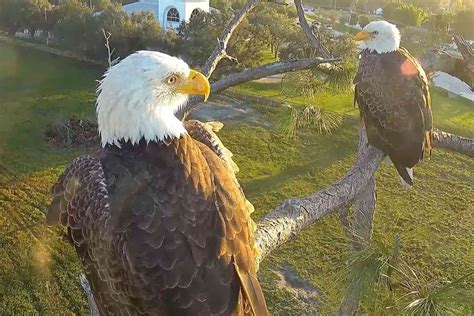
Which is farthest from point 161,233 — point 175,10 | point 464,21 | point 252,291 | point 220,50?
point 175,10

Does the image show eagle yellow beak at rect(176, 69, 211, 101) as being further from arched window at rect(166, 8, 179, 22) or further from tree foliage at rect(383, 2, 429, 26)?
arched window at rect(166, 8, 179, 22)

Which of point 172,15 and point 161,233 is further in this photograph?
point 172,15

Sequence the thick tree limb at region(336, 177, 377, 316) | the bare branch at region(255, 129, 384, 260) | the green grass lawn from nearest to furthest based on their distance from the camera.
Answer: the bare branch at region(255, 129, 384, 260), the thick tree limb at region(336, 177, 377, 316), the green grass lawn

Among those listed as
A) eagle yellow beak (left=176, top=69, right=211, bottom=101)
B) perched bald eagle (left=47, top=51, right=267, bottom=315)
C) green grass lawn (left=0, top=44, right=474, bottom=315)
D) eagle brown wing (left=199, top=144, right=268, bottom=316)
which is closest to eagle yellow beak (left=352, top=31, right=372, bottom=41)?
green grass lawn (left=0, top=44, right=474, bottom=315)

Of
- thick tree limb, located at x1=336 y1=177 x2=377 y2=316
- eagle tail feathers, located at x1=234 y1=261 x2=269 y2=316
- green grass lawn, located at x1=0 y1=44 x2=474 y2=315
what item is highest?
eagle tail feathers, located at x1=234 y1=261 x2=269 y2=316

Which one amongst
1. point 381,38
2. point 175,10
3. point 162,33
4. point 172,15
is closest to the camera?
point 381,38

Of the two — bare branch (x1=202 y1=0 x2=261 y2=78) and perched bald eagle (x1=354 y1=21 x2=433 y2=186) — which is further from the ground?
bare branch (x1=202 y1=0 x2=261 y2=78)

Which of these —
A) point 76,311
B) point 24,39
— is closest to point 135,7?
point 24,39

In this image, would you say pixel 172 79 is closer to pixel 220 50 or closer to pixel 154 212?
pixel 154 212

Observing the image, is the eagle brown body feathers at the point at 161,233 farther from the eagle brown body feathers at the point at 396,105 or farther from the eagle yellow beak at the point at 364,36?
the eagle yellow beak at the point at 364,36
